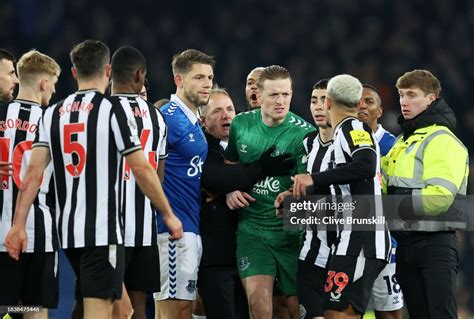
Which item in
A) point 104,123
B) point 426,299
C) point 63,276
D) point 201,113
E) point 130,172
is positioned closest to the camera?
point 104,123

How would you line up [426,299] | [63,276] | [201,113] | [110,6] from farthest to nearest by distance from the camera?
[110,6]
[63,276]
[201,113]
[426,299]

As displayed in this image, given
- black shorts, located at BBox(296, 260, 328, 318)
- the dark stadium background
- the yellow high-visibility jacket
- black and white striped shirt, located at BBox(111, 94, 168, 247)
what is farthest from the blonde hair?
the dark stadium background

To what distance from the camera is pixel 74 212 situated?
5652 millimetres

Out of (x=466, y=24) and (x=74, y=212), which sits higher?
(x=466, y=24)

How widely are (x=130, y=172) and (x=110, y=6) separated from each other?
10577mm

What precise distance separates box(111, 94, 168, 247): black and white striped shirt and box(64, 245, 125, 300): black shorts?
0.48 m

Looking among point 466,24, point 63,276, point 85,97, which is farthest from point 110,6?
point 85,97

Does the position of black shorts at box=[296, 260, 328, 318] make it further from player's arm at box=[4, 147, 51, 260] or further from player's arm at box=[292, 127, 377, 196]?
player's arm at box=[4, 147, 51, 260]

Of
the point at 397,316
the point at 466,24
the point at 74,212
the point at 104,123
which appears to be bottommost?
the point at 397,316

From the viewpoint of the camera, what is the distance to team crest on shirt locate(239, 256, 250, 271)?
7102 mm

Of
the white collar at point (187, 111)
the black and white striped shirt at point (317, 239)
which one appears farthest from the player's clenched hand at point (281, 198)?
the white collar at point (187, 111)

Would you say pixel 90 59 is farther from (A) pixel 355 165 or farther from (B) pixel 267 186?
(B) pixel 267 186

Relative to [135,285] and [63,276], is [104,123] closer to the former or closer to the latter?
[135,285]

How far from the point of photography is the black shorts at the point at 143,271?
627 centimetres
